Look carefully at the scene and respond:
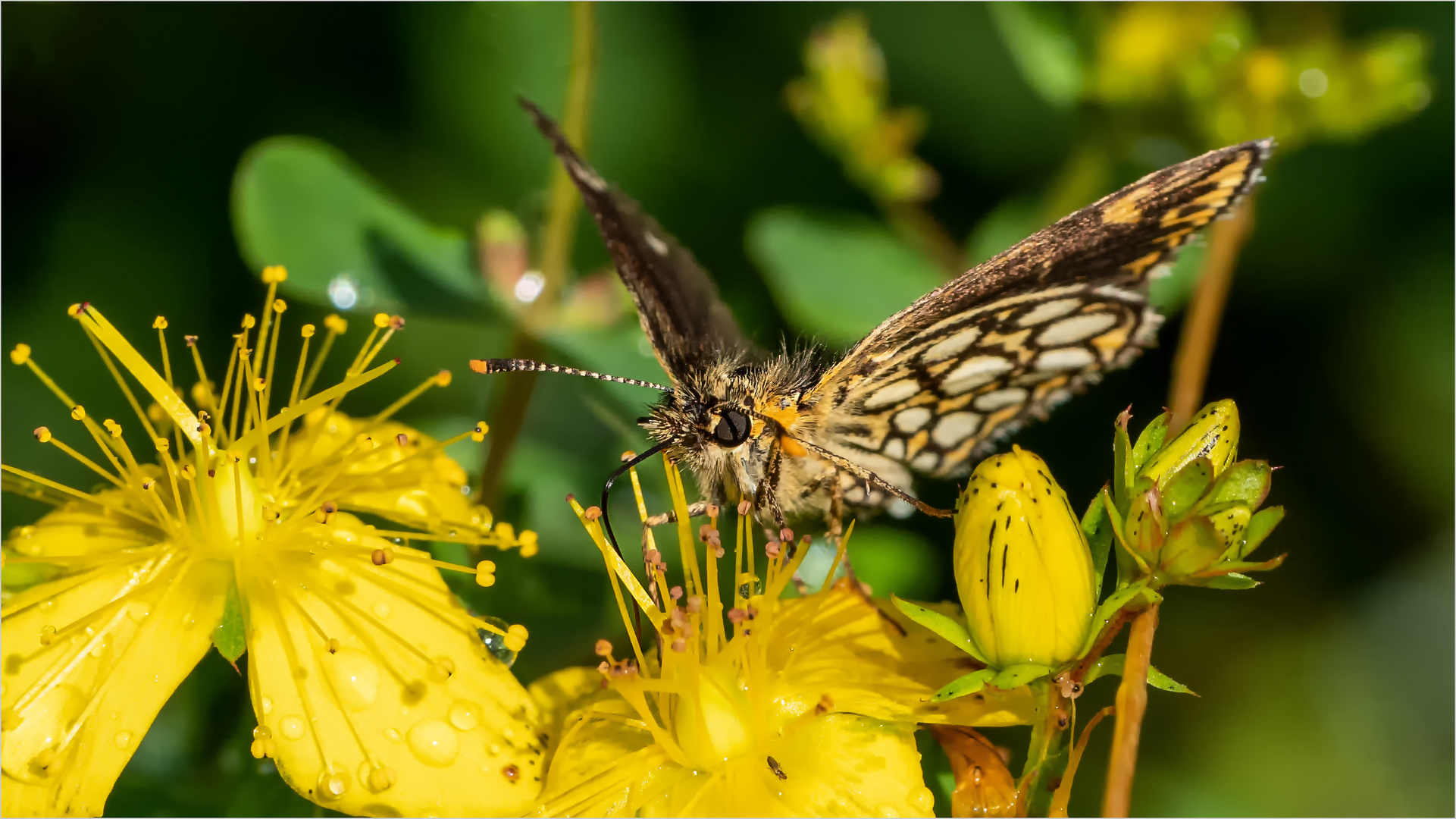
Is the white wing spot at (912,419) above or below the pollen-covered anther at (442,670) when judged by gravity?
above

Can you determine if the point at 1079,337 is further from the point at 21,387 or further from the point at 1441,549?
the point at 21,387

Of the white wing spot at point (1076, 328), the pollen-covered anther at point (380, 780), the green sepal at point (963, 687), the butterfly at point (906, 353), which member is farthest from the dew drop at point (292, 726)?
the white wing spot at point (1076, 328)

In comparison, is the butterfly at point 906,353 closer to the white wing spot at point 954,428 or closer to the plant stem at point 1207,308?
the white wing spot at point 954,428

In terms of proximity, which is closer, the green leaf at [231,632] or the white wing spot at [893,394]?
the green leaf at [231,632]

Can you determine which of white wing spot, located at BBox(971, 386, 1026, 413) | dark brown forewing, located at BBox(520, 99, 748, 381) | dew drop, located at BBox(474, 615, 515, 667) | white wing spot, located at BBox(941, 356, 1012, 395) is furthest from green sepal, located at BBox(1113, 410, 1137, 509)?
dew drop, located at BBox(474, 615, 515, 667)

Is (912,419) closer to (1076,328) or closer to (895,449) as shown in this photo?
(895,449)

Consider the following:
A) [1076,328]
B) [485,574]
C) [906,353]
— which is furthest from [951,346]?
[485,574]

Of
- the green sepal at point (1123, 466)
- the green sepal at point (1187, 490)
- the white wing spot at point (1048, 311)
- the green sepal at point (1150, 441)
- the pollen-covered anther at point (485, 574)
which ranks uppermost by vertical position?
the white wing spot at point (1048, 311)

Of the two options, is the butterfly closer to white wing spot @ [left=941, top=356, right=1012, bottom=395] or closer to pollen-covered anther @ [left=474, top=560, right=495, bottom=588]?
white wing spot @ [left=941, top=356, right=1012, bottom=395]
